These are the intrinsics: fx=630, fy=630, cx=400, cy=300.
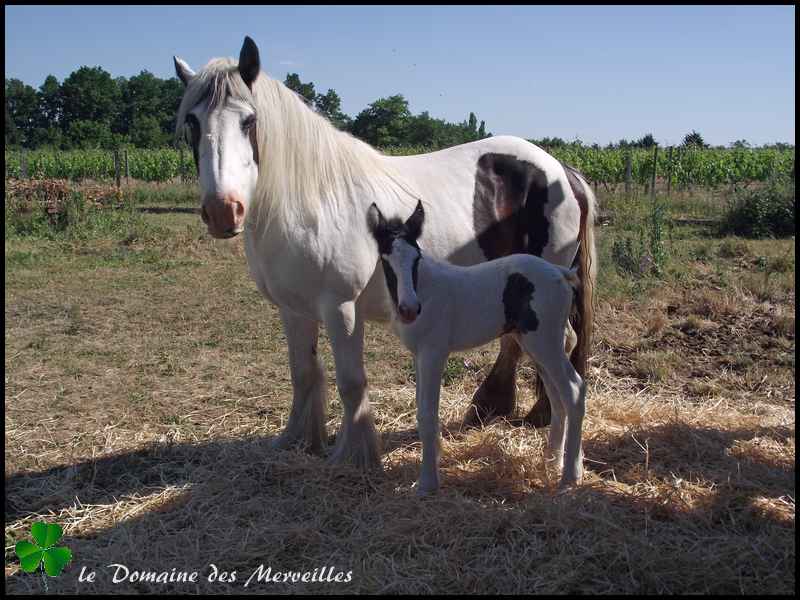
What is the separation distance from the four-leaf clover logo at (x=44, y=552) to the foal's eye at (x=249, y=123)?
6.92 feet

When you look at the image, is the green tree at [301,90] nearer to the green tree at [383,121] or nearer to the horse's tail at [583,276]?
the horse's tail at [583,276]

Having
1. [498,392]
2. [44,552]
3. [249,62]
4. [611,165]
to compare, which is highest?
[611,165]

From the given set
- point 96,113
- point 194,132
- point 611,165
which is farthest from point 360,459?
point 96,113

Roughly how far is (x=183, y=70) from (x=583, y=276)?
2687mm

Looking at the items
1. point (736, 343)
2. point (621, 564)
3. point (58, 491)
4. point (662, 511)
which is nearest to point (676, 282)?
point (736, 343)

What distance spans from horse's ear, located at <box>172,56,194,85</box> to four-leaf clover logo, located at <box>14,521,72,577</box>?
2.33 metres

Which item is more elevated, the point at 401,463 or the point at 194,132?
the point at 194,132

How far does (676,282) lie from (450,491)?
18.0ft

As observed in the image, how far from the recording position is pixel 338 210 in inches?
133

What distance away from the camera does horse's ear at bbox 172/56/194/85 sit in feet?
10.8

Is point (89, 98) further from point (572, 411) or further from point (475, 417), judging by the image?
point (572, 411)

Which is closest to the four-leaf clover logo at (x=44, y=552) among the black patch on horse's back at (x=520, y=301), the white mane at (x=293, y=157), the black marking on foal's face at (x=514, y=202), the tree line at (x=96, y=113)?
the white mane at (x=293, y=157)

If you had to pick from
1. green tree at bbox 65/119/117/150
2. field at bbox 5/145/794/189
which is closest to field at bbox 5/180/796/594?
field at bbox 5/145/794/189

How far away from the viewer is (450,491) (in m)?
3.28
